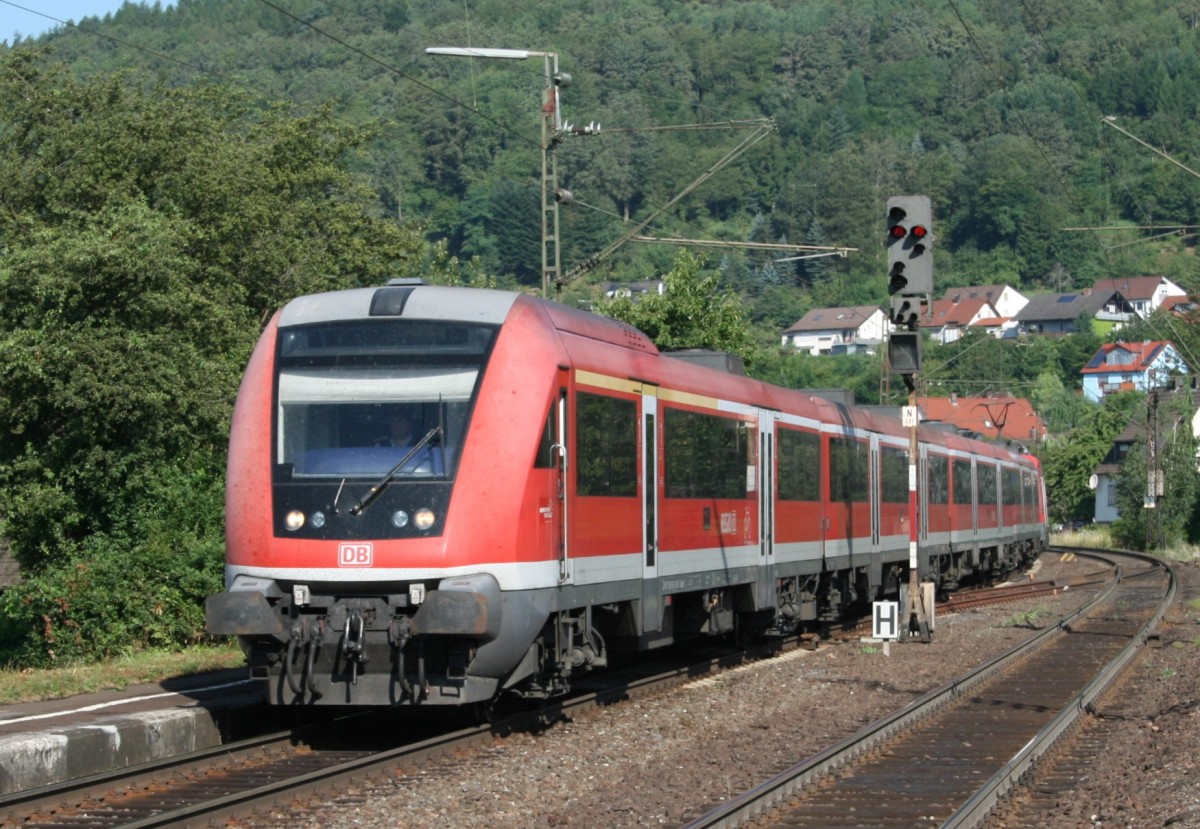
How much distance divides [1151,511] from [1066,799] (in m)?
61.7

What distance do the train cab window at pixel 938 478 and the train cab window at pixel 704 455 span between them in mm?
11992

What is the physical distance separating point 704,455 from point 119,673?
5.92 m

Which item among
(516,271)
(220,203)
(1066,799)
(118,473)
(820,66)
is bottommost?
(1066,799)

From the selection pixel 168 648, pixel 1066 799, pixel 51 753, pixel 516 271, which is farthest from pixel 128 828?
pixel 516 271

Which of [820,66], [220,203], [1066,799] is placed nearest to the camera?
[1066,799]

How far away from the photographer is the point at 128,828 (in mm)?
8586

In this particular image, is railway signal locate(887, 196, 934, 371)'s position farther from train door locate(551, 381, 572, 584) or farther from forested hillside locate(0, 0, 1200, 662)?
train door locate(551, 381, 572, 584)

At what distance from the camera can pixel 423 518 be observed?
1151 cm

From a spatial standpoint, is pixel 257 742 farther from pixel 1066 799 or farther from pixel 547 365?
pixel 1066 799

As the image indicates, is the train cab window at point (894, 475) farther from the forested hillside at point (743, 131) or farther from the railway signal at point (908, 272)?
the forested hillside at point (743, 131)

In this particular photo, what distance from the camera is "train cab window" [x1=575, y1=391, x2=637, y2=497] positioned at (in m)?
13.0

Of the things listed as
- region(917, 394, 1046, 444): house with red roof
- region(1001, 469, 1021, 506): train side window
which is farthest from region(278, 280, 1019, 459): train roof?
region(917, 394, 1046, 444): house with red roof

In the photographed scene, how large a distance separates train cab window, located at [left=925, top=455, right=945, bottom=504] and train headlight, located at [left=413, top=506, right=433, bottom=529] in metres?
18.9

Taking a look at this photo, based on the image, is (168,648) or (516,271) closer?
(168,648)
